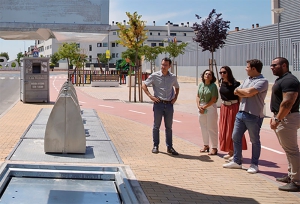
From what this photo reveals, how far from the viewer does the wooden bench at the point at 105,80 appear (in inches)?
1502

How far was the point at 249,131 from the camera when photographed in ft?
26.2

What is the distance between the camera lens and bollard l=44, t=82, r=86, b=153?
350 inches

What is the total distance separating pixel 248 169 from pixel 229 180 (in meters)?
0.73

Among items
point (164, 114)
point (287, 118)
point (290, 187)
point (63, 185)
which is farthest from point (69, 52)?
point (290, 187)

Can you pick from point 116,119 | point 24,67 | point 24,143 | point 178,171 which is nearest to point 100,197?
point 178,171

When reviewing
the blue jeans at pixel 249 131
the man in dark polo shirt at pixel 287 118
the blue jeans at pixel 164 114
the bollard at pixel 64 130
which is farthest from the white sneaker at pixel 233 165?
the bollard at pixel 64 130

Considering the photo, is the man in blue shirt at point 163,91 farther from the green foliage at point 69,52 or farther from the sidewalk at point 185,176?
the green foliage at point 69,52

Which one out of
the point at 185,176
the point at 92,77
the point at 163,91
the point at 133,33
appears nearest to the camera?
the point at 185,176

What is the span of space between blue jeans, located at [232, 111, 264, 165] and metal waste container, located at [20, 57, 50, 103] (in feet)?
46.5

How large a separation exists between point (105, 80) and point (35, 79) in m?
18.4

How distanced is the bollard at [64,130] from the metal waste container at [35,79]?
12434 mm

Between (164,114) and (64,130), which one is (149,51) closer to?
(164,114)

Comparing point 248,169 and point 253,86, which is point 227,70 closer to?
point 253,86

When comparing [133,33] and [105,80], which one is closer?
[133,33]
